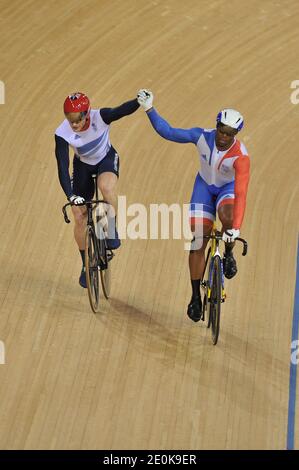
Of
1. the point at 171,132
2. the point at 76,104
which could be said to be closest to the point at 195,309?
the point at 171,132

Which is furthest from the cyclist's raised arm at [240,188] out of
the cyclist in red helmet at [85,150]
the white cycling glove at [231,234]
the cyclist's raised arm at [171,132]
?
the cyclist in red helmet at [85,150]

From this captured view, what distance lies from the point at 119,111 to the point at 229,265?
47.2 inches

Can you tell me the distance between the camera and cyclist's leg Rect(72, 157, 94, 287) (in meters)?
6.82

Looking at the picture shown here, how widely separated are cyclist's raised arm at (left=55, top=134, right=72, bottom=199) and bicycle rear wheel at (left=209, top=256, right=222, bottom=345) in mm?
1007

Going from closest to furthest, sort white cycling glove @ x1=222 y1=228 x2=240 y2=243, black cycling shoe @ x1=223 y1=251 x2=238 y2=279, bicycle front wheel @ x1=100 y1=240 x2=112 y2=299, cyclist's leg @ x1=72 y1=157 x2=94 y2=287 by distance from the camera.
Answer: white cycling glove @ x1=222 y1=228 x2=240 y2=243 < black cycling shoe @ x1=223 y1=251 x2=238 y2=279 < cyclist's leg @ x1=72 y1=157 x2=94 y2=287 < bicycle front wheel @ x1=100 y1=240 x2=112 y2=299

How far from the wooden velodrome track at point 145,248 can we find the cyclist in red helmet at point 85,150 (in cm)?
67

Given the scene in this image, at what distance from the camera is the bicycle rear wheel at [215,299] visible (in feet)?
21.3

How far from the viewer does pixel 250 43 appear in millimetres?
9344

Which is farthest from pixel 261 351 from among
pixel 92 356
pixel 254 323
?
pixel 92 356

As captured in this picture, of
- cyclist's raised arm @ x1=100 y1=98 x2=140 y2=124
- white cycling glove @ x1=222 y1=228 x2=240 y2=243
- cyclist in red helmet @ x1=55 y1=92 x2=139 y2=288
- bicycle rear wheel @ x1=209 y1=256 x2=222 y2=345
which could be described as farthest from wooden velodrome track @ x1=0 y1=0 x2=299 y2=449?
cyclist's raised arm @ x1=100 y1=98 x2=140 y2=124

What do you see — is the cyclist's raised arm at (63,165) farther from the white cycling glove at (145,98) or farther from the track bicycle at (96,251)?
the white cycling glove at (145,98)

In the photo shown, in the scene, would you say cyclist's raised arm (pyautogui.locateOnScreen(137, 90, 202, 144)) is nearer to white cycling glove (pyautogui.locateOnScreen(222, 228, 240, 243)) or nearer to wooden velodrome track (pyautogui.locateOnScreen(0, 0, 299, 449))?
white cycling glove (pyautogui.locateOnScreen(222, 228, 240, 243))

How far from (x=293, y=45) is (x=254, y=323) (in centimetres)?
332

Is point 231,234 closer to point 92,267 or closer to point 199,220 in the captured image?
point 199,220
